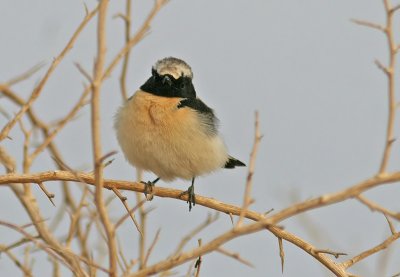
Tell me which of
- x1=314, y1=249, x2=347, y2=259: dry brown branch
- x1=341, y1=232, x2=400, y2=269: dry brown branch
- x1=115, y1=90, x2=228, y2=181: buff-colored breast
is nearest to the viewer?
x1=341, y1=232, x2=400, y2=269: dry brown branch

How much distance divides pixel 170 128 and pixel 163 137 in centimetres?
8

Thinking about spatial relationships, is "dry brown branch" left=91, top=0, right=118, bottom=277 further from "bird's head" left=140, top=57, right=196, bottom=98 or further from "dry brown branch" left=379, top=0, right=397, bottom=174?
"bird's head" left=140, top=57, right=196, bottom=98

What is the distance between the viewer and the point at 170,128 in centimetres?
492

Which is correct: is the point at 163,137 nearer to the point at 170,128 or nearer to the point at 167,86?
the point at 170,128

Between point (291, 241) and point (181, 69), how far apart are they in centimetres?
233

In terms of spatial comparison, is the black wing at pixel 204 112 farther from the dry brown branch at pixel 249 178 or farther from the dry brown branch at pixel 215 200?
the dry brown branch at pixel 249 178

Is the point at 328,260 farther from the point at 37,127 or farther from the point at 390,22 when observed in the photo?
the point at 37,127

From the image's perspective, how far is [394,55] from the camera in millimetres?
2443

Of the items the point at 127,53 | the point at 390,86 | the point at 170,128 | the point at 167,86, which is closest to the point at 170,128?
the point at 170,128

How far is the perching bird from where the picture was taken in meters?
4.92

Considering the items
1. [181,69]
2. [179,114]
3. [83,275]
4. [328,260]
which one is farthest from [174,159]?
[83,275]

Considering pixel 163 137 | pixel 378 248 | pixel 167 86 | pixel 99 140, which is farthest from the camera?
pixel 167 86

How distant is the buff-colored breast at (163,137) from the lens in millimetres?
4914

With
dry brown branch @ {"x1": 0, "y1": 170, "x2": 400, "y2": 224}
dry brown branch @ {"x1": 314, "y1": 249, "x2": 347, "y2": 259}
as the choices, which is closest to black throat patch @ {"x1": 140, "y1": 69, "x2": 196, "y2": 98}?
dry brown branch @ {"x1": 0, "y1": 170, "x2": 400, "y2": 224}
